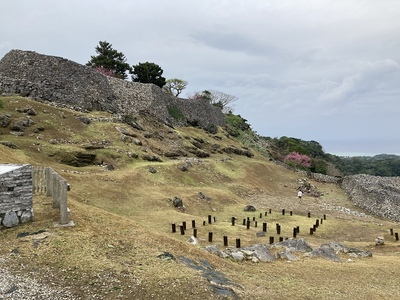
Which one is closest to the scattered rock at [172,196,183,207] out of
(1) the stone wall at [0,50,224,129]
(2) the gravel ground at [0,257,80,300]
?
(2) the gravel ground at [0,257,80,300]

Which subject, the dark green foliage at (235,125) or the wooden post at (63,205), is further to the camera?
the dark green foliage at (235,125)

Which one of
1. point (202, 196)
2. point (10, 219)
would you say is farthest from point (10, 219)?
point (202, 196)

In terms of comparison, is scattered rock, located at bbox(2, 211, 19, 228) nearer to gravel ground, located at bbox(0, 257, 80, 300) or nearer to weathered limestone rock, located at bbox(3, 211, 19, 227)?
weathered limestone rock, located at bbox(3, 211, 19, 227)

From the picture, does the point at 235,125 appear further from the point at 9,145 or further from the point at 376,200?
the point at 9,145

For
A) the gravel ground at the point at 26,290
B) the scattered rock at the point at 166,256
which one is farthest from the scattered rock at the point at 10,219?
the scattered rock at the point at 166,256

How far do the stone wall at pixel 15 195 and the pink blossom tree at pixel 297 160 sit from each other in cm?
6383

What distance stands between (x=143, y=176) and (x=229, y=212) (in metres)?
9.02

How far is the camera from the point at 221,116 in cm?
8200

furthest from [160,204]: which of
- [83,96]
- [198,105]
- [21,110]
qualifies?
[198,105]

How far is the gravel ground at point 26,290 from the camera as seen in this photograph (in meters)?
7.70

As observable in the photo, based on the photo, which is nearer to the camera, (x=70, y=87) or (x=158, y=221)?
(x=158, y=221)

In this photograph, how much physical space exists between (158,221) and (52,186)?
9.22 m

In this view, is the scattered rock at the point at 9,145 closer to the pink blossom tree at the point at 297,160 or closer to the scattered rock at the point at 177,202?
the scattered rock at the point at 177,202

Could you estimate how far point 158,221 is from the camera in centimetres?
2206
